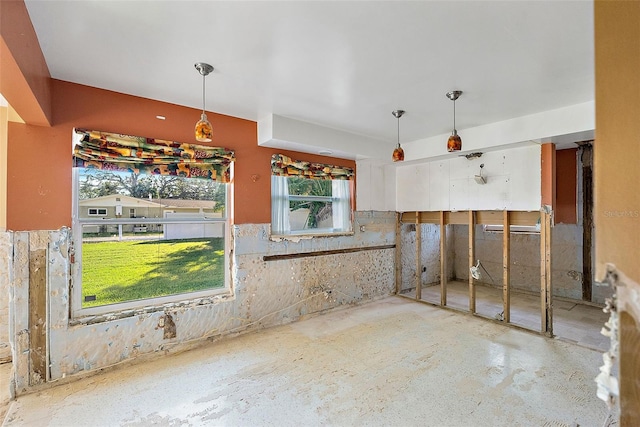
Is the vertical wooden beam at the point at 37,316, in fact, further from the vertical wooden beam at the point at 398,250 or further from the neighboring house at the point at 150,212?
the vertical wooden beam at the point at 398,250

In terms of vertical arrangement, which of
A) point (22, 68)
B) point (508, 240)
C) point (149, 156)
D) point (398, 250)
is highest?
point (22, 68)

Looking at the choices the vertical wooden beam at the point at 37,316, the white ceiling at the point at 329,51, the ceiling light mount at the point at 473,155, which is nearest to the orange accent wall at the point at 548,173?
the white ceiling at the point at 329,51

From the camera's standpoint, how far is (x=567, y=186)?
4.46 m

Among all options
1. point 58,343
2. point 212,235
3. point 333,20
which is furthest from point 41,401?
point 333,20

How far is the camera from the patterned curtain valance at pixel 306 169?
11.9ft

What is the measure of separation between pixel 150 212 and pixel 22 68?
1.57m

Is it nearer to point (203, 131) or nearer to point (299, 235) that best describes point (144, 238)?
point (203, 131)

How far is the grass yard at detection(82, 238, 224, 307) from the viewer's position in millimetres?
2648

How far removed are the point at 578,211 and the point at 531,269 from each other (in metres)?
1.20

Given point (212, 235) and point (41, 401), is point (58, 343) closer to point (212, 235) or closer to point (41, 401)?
point (41, 401)

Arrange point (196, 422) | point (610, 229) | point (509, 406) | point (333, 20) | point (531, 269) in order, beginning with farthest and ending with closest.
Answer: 1. point (531, 269)
2. point (509, 406)
3. point (196, 422)
4. point (333, 20)
5. point (610, 229)

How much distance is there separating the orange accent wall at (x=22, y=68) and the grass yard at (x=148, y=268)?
1.17 m

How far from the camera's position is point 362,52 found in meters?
2.01

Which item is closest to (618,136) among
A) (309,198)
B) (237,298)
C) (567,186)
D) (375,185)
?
(237,298)
